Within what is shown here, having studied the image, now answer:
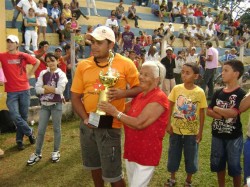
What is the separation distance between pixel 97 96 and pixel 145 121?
64 centimetres

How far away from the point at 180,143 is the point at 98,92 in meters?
1.47

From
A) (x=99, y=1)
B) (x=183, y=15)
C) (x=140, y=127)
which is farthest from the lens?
(x=183, y=15)

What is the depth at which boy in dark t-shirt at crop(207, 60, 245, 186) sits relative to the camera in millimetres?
3443

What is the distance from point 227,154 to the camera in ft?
11.8

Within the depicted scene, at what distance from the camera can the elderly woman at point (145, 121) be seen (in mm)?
2838

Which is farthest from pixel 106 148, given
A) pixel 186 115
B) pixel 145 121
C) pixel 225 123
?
pixel 225 123

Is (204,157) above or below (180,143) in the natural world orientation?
below

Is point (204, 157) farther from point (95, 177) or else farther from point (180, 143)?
point (95, 177)

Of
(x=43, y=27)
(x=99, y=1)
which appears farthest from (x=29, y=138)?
(x=99, y=1)

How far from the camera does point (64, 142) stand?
608 centimetres

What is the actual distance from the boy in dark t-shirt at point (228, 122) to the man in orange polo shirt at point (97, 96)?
1.00 metres

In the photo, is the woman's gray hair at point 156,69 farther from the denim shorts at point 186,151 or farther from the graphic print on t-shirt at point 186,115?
the denim shorts at point 186,151

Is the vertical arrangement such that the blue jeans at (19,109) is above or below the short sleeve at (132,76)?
below

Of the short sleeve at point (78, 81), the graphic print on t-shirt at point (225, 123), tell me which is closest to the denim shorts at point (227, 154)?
the graphic print on t-shirt at point (225, 123)
